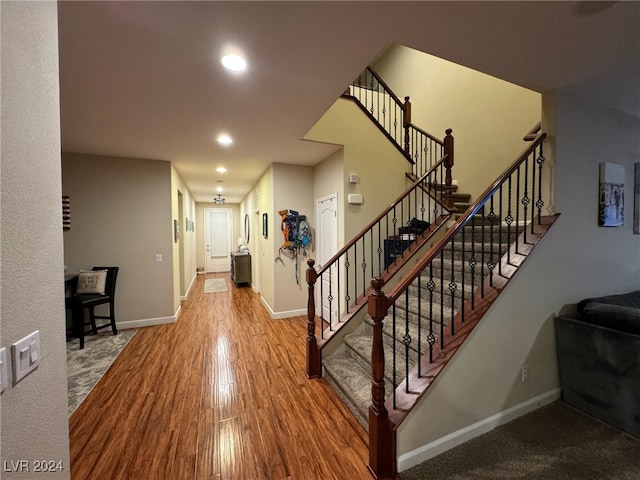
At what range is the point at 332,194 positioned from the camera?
13.3 feet

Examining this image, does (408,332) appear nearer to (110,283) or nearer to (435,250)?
(435,250)

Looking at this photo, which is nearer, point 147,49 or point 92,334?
point 147,49

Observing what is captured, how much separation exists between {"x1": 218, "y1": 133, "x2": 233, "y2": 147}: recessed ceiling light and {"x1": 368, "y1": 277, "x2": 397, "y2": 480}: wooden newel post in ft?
8.52

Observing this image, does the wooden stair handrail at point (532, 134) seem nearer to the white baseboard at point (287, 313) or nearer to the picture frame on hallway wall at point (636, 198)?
the picture frame on hallway wall at point (636, 198)

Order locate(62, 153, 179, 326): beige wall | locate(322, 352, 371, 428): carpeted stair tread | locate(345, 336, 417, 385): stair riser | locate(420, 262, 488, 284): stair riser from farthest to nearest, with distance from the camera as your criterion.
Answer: locate(62, 153, 179, 326): beige wall → locate(420, 262, 488, 284): stair riser → locate(345, 336, 417, 385): stair riser → locate(322, 352, 371, 428): carpeted stair tread

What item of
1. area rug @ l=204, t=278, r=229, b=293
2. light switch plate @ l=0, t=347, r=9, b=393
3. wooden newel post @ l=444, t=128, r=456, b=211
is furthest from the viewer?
area rug @ l=204, t=278, r=229, b=293

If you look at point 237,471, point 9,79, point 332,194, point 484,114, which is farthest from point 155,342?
point 484,114

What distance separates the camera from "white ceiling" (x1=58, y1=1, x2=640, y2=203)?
1440 millimetres

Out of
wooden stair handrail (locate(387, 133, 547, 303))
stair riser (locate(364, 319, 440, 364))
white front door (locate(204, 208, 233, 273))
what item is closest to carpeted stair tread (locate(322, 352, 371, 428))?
stair riser (locate(364, 319, 440, 364))

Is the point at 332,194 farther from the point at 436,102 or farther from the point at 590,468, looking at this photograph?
the point at 590,468

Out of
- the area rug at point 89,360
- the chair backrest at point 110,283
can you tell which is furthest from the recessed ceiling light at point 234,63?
the chair backrest at point 110,283

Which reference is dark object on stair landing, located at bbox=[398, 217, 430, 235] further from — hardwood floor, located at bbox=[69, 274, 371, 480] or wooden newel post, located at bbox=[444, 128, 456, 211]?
hardwood floor, located at bbox=[69, 274, 371, 480]

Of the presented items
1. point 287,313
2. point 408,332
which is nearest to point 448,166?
point 408,332

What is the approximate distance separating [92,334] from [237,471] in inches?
135
